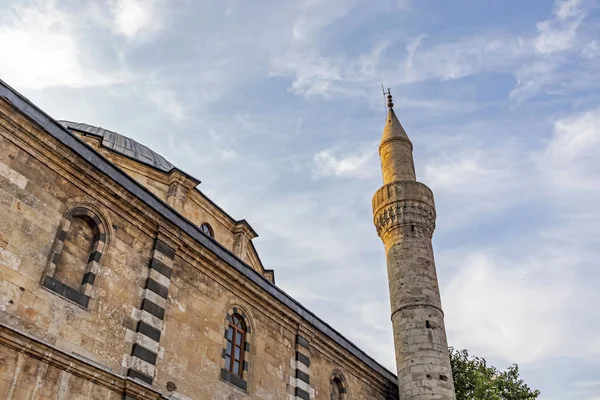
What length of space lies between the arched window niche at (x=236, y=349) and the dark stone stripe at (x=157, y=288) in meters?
1.81

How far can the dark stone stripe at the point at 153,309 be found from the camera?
379 inches

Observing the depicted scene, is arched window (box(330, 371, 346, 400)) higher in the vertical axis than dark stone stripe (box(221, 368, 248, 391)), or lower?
higher

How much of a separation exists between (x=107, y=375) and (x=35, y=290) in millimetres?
1675

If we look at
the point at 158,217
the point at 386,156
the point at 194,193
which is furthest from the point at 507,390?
the point at 158,217

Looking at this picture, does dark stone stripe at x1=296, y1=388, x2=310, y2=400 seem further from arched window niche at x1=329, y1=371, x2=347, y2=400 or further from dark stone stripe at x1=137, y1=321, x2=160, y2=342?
dark stone stripe at x1=137, y1=321, x2=160, y2=342

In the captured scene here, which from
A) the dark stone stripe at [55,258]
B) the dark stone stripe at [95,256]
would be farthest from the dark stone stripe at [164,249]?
the dark stone stripe at [55,258]

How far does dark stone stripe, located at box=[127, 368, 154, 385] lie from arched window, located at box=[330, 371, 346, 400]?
6.42 m

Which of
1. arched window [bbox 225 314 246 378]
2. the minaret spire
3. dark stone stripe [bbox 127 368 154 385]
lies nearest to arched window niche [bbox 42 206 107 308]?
dark stone stripe [bbox 127 368 154 385]

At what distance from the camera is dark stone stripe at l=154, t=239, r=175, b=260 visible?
10.4m

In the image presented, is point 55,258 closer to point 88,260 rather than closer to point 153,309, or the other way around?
point 88,260

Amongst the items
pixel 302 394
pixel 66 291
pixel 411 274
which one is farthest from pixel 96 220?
pixel 411 274

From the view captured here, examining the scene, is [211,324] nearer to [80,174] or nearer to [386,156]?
[80,174]

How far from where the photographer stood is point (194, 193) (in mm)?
18062

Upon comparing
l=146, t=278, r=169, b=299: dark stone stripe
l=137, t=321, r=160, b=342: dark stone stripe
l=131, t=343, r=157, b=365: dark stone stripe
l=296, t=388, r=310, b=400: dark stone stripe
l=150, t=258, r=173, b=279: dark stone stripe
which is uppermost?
l=150, t=258, r=173, b=279: dark stone stripe
